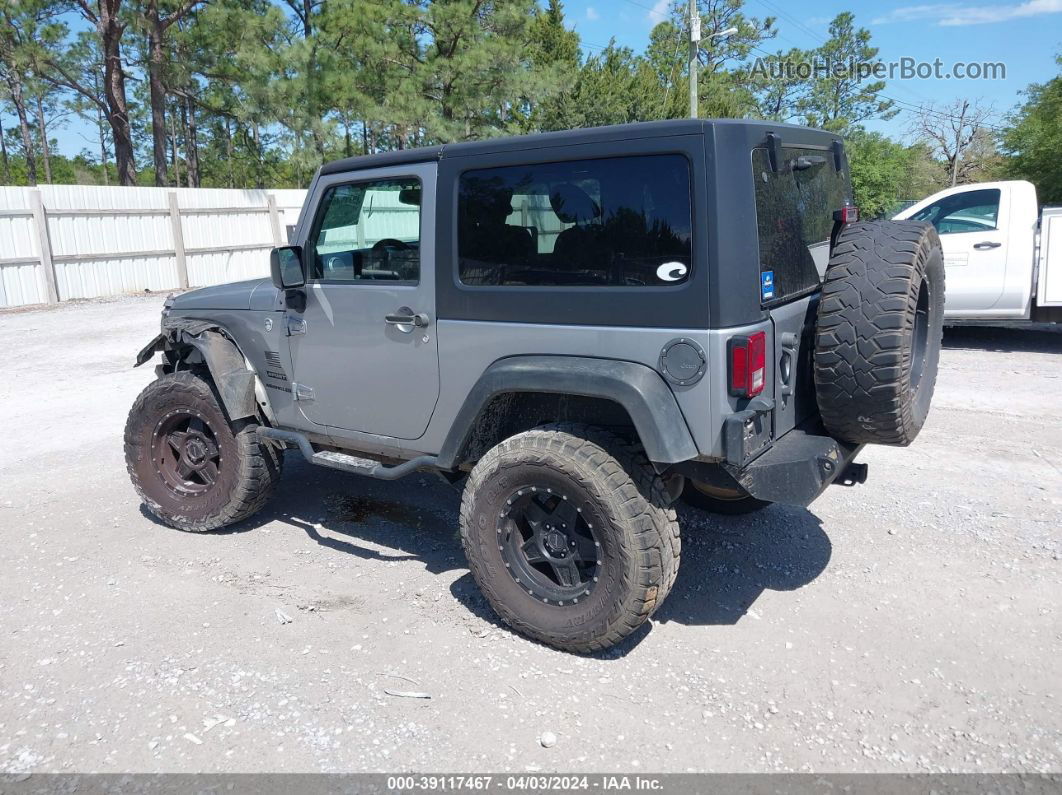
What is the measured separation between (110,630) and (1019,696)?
3747mm

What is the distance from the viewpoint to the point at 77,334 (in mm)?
11906

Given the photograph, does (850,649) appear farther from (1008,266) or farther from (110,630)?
(1008,266)

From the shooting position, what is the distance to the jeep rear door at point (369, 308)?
12.3 feet

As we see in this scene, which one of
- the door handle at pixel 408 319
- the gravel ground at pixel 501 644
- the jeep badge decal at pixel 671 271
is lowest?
the gravel ground at pixel 501 644

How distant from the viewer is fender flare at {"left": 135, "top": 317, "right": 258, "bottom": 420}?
173 inches

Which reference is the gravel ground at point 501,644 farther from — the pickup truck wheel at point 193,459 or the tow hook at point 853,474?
the tow hook at point 853,474

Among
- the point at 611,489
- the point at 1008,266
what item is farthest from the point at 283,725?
the point at 1008,266

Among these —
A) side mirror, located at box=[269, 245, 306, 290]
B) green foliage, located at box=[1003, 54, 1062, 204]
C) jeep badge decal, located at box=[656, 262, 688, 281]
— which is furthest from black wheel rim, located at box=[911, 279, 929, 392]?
green foliage, located at box=[1003, 54, 1062, 204]

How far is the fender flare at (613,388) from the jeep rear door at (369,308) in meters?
0.47

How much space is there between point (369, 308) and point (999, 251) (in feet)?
25.0

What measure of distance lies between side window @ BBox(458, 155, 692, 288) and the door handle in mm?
292

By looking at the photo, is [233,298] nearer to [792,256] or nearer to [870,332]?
[792,256]

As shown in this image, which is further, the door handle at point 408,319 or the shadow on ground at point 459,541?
the shadow on ground at point 459,541

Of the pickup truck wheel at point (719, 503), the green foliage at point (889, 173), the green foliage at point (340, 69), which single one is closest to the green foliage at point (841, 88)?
the green foliage at point (889, 173)
